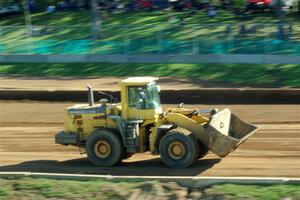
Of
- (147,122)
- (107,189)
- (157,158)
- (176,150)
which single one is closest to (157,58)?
(157,158)

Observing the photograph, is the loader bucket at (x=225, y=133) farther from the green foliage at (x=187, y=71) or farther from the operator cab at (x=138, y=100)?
the green foliage at (x=187, y=71)

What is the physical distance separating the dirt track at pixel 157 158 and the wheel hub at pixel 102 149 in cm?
31

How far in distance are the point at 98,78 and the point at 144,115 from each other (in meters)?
15.7

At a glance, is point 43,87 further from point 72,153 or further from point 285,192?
point 285,192

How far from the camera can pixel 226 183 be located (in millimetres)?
12961

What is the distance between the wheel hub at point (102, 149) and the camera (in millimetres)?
15055

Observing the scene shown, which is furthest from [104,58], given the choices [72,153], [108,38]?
[72,153]

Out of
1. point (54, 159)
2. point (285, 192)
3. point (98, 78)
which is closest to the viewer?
point (285, 192)

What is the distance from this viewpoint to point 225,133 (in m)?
15.1

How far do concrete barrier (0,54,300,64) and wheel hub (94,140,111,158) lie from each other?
16189 mm

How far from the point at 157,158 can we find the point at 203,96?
323 inches

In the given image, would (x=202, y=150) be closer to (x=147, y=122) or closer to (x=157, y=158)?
(x=147, y=122)

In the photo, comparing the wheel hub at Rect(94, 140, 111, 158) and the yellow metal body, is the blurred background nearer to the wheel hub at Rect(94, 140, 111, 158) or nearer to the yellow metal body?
the yellow metal body

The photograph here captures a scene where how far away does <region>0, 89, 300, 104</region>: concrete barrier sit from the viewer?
23062 mm
